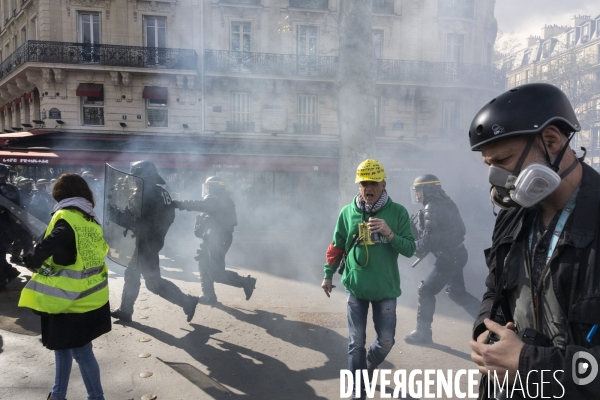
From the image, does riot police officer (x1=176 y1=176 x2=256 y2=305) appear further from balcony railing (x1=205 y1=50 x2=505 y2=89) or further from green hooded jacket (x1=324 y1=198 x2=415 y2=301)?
balcony railing (x1=205 y1=50 x2=505 y2=89)

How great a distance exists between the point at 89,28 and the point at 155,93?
3.35m

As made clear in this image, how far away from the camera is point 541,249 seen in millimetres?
1364

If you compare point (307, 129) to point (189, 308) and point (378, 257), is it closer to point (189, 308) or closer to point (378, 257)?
point (189, 308)

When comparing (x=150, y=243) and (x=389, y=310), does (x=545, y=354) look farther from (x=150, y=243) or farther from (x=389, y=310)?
(x=150, y=243)

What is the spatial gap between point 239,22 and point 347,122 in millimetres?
11150

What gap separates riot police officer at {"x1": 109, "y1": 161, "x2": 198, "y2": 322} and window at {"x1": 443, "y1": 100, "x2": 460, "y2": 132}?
1616 centimetres

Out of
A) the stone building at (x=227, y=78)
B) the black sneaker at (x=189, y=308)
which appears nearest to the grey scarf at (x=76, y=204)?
the black sneaker at (x=189, y=308)

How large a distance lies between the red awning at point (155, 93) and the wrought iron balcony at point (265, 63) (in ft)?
5.88

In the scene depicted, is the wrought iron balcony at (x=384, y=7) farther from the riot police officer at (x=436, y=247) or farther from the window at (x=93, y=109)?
the riot police officer at (x=436, y=247)

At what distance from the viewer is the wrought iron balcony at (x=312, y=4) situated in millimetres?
A: 16469

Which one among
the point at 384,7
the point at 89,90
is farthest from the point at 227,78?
the point at 384,7

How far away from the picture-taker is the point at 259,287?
643 centimetres

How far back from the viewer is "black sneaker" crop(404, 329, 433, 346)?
4.29m

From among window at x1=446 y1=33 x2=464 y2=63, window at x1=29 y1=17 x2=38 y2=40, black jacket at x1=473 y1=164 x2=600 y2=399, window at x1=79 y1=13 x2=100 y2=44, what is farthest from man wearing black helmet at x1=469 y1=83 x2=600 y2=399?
window at x1=29 y1=17 x2=38 y2=40
